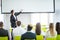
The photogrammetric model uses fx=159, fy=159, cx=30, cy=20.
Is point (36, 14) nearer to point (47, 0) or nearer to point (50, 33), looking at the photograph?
point (47, 0)

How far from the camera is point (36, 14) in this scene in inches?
329

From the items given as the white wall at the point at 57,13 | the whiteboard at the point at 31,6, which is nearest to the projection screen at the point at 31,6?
the whiteboard at the point at 31,6

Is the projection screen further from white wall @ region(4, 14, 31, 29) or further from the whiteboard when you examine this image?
white wall @ region(4, 14, 31, 29)

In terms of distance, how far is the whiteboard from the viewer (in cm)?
826

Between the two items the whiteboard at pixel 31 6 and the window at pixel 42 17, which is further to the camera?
the window at pixel 42 17

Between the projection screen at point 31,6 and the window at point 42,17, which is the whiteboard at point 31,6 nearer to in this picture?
the projection screen at point 31,6

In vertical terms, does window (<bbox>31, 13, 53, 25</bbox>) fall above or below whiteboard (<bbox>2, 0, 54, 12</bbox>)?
below

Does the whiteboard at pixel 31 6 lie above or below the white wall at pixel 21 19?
above

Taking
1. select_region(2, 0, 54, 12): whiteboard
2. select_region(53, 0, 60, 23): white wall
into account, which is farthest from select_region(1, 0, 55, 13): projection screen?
select_region(53, 0, 60, 23): white wall

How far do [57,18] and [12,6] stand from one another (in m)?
2.45

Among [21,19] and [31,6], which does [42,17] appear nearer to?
[31,6]

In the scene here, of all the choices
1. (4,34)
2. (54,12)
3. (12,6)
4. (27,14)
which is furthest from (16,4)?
(4,34)

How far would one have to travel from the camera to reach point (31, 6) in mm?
8328

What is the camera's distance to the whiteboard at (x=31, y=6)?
8.26 m
